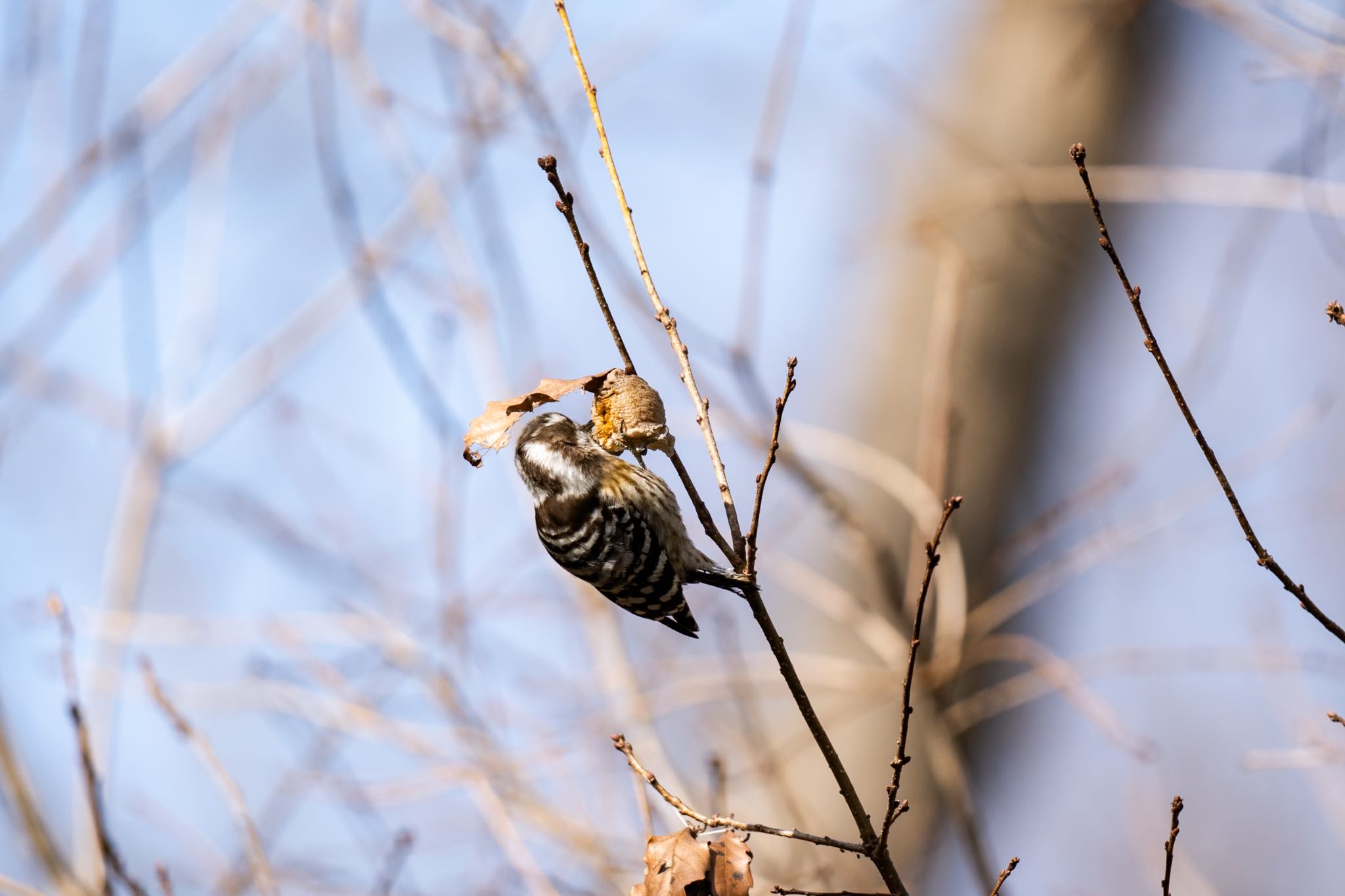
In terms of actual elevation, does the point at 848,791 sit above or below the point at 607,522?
below

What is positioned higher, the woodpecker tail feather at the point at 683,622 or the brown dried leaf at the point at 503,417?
the woodpecker tail feather at the point at 683,622

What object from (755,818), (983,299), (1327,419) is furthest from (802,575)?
(1327,419)

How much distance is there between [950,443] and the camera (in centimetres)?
514

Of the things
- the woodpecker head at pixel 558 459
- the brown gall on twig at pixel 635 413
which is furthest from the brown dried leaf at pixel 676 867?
the woodpecker head at pixel 558 459

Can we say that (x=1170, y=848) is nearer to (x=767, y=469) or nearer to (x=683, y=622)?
(x=767, y=469)

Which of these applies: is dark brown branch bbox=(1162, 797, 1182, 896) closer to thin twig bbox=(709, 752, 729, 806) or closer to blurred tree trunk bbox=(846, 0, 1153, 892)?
thin twig bbox=(709, 752, 729, 806)

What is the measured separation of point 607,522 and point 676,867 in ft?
5.43

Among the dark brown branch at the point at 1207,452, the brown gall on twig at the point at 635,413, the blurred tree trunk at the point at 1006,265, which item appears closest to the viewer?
the dark brown branch at the point at 1207,452

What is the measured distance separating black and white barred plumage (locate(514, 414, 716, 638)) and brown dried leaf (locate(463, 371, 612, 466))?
816 mm

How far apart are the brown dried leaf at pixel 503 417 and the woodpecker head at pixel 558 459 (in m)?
0.97

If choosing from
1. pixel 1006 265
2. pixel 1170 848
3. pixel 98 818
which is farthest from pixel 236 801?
pixel 1006 265

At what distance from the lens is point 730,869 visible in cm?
216

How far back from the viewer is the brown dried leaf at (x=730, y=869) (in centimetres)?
214

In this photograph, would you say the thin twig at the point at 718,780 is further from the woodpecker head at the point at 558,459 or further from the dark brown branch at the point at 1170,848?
the dark brown branch at the point at 1170,848
